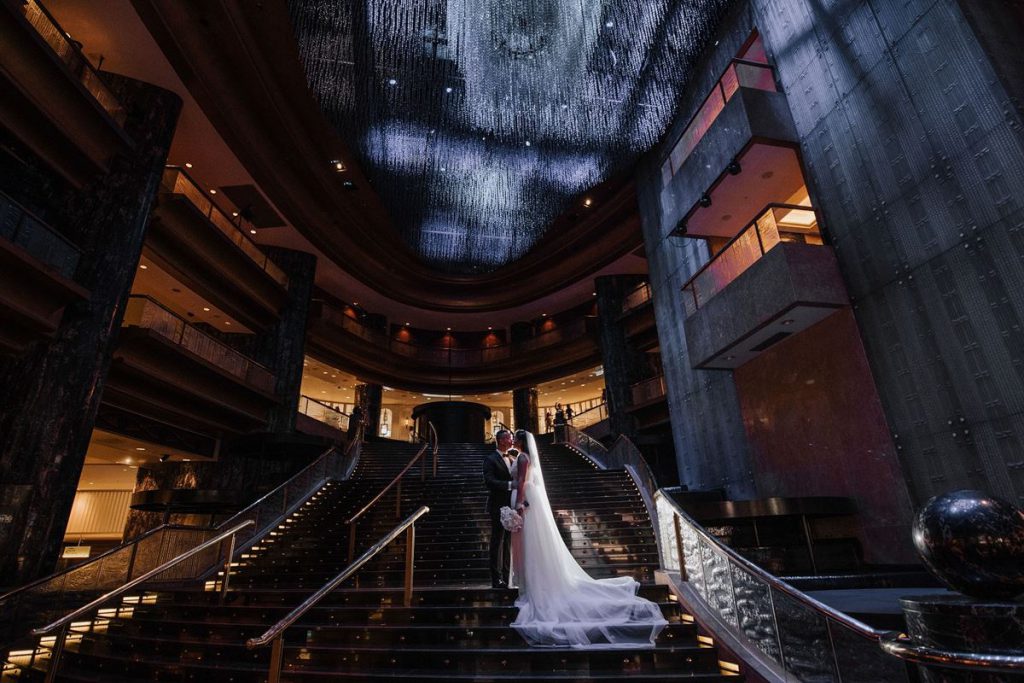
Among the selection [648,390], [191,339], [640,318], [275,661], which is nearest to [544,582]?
[275,661]

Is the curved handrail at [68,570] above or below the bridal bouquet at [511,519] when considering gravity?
below

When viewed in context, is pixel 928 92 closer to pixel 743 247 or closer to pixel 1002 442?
pixel 743 247

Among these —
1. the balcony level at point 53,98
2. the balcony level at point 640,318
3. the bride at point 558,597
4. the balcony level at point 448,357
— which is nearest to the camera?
the bride at point 558,597

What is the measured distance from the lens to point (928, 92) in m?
6.51

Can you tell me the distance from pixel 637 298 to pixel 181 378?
50.9 ft

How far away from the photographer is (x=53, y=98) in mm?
8945

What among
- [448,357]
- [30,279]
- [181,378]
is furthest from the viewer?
[448,357]

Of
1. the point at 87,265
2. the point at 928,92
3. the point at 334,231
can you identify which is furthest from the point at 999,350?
the point at 334,231

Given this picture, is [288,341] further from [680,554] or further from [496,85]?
[680,554]

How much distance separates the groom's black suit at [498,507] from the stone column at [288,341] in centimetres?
1220

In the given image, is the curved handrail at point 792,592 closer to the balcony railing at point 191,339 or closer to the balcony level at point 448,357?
the balcony railing at point 191,339

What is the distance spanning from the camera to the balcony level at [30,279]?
7914 mm

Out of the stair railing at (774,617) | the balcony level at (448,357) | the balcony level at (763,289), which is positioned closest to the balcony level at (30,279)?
the stair railing at (774,617)

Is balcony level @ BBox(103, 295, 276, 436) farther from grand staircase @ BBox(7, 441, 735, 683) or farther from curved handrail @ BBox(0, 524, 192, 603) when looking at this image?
grand staircase @ BBox(7, 441, 735, 683)
